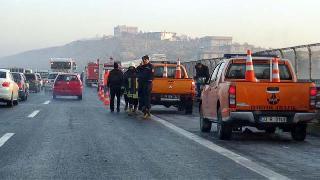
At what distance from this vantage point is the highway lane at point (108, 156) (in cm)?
786

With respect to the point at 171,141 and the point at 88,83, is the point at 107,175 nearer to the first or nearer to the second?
the point at 171,141

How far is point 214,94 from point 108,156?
14.7ft

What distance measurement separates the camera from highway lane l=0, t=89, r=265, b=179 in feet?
25.8

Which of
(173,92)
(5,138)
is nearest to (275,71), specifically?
(5,138)

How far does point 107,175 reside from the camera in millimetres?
7719

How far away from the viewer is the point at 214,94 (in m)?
13.5

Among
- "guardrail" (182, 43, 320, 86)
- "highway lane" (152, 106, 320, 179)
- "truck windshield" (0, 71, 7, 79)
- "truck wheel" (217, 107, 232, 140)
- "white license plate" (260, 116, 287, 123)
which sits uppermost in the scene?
"guardrail" (182, 43, 320, 86)

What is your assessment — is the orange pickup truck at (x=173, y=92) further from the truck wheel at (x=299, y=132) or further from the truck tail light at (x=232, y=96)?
the truck tail light at (x=232, y=96)

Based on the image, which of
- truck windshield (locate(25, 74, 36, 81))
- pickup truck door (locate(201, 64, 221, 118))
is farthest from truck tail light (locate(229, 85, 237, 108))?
truck windshield (locate(25, 74, 36, 81))

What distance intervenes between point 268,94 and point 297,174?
167 inches

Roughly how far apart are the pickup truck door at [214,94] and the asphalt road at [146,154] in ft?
1.75

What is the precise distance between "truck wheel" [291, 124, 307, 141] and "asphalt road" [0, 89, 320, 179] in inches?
7.8

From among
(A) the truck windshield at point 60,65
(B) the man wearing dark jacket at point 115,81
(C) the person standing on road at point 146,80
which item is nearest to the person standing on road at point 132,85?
(B) the man wearing dark jacket at point 115,81

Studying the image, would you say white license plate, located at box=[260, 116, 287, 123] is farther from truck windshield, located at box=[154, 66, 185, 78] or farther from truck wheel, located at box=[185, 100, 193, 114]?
truck windshield, located at box=[154, 66, 185, 78]
